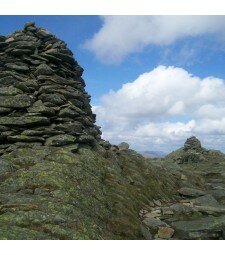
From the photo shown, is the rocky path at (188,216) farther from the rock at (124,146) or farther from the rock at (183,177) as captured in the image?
the rock at (124,146)

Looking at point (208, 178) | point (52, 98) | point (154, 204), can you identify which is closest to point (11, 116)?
point (52, 98)

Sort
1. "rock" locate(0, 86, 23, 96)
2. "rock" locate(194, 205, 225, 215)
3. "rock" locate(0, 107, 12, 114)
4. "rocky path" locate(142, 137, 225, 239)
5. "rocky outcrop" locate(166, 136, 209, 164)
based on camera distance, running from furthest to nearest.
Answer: "rocky outcrop" locate(166, 136, 209, 164), "rock" locate(0, 86, 23, 96), "rock" locate(194, 205, 225, 215), "rock" locate(0, 107, 12, 114), "rocky path" locate(142, 137, 225, 239)

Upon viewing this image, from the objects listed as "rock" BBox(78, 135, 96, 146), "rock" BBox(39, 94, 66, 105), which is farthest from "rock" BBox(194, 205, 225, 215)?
"rock" BBox(39, 94, 66, 105)

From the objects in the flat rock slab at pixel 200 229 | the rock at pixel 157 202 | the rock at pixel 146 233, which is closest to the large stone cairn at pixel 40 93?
the rock at pixel 157 202

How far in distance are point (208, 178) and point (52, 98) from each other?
1070 inches

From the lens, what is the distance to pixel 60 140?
25.2 meters

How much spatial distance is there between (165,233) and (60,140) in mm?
10072

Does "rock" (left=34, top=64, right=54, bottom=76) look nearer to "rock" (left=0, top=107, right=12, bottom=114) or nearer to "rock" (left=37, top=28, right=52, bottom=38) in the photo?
"rock" (left=37, top=28, right=52, bottom=38)

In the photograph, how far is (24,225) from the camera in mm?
15242

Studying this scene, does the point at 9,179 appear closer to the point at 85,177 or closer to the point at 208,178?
the point at 85,177

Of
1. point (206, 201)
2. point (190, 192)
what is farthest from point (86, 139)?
point (190, 192)

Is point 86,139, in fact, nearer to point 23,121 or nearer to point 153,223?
point 23,121

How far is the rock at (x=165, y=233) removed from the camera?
21.4m

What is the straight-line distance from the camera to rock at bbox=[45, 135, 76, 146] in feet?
82.2
